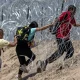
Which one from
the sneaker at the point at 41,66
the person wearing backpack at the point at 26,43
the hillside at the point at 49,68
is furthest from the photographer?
the sneaker at the point at 41,66

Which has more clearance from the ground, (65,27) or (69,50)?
(65,27)

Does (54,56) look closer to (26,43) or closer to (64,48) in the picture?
(64,48)

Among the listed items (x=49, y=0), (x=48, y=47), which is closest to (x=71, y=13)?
(x=48, y=47)

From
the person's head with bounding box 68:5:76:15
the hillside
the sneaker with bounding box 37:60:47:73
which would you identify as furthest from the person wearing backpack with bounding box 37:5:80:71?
the hillside

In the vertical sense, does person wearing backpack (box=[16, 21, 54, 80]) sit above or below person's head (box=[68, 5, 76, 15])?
below

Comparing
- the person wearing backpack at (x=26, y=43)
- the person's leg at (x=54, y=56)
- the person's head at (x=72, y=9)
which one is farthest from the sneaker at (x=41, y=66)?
the person's head at (x=72, y=9)

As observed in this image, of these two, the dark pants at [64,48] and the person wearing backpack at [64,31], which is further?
the dark pants at [64,48]

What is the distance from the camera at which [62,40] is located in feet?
38.0

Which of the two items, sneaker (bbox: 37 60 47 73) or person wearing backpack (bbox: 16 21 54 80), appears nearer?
person wearing backpack (bbox: 16 21 54 80)

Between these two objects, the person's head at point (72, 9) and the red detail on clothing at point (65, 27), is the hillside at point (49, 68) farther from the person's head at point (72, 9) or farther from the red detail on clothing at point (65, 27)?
the person's head at point (72, 9)

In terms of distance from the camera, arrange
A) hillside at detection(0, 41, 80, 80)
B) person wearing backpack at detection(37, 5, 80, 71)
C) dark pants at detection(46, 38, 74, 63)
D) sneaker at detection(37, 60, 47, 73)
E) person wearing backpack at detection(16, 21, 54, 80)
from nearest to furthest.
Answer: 1. hillside at detection(0, 41, 80, 80)
2. person wearing backpack at detection(37, 5, 80, 71)
3. person wearing backpack at detection(16, 21, 54, 80)
4. dark pants at detection(46, 38, 74, 63)
5. sneaker at detection(37, 60, 47, 73)

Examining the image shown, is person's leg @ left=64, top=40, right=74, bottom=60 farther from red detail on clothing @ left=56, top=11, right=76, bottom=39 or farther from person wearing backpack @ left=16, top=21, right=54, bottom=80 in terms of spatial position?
person wearing backpack @ left=16, top=21, right=54, bottom=80

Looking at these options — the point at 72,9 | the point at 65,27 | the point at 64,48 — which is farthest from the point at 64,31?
the point at 72,9

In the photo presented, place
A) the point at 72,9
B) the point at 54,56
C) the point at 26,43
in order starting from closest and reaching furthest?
the point at 72,9, the point at 26,43, the point at 54,56
